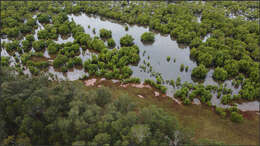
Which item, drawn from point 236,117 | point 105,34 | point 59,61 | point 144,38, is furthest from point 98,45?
point 236,117

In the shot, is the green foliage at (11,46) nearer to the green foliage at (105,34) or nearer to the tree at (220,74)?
the green foliage at (105,34)

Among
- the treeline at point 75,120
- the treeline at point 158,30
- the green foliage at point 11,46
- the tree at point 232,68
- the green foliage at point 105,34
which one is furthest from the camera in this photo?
the green foliage at point 105,34

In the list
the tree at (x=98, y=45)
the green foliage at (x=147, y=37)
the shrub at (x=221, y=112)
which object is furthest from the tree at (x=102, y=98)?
the green foliage at (x=147, y=37)

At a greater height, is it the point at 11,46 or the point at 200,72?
the point at 11,46

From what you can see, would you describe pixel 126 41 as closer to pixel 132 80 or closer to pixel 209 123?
pixel 132 80

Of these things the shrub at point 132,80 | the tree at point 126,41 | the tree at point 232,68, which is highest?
the tree at point 126,41

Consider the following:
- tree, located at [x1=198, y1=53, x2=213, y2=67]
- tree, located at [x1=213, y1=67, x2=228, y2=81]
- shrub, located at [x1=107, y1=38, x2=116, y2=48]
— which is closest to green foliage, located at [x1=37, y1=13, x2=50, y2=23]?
shrub, located at [x1=107, y1=38, x2=116, y2=48]
